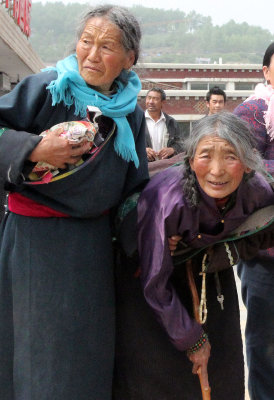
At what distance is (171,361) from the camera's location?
2.20 m

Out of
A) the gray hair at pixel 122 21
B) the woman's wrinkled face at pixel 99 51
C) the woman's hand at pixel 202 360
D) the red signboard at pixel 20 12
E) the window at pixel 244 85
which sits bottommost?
the woman's hand at pixel 202 360

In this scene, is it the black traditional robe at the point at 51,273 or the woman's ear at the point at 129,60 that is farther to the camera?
the woman's ear at the point at 129,60

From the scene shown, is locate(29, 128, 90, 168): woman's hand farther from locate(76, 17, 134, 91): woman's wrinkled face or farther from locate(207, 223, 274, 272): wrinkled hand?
locate(207, 223, 274, 272): wrinkled hand

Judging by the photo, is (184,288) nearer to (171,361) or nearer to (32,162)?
(171,361)

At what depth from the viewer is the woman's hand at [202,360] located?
2.05 m

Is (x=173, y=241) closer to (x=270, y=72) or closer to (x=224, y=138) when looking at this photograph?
(x=224, y=138)

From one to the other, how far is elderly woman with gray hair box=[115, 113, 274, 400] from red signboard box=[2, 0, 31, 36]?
249 inches

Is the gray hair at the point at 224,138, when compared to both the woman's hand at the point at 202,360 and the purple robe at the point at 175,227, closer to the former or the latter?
the purple robe at the point at 175,227

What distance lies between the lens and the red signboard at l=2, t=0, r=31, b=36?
7512 mm

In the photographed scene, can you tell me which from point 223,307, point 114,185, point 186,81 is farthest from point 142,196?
point 186,81

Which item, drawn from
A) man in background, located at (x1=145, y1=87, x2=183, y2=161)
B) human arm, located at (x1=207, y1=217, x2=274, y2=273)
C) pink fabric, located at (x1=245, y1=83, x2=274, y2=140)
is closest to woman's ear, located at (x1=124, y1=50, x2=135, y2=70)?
pink fabric, located at (x1=245, y1=83, x2=274, y2=140)

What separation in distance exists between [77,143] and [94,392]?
0.96m

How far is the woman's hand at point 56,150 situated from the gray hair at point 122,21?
452mm

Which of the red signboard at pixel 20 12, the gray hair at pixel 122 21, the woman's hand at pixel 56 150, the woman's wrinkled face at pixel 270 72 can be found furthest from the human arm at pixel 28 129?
the red signboard at pixel 20 12
